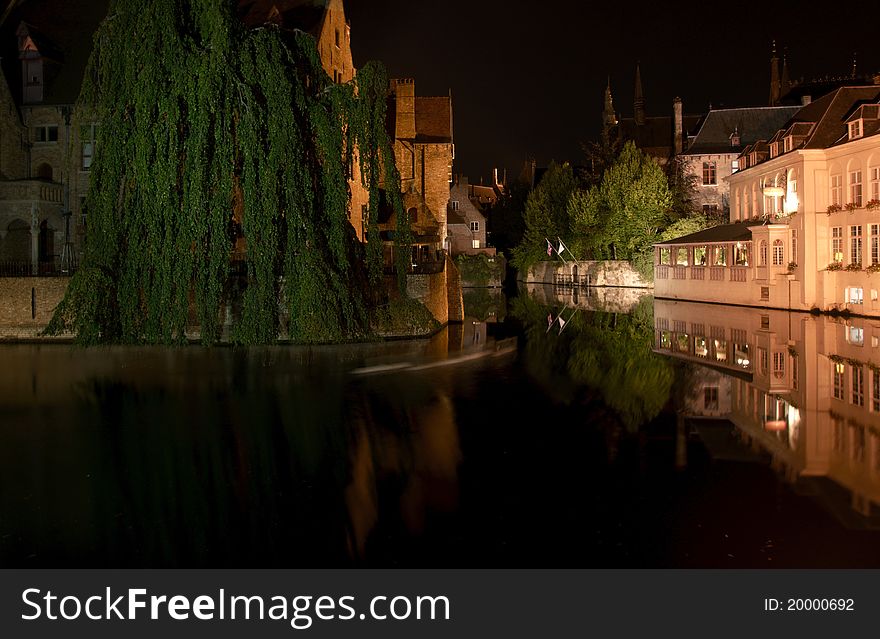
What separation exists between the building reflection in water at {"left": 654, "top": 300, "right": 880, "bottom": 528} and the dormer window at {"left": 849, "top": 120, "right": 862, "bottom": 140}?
753 cm

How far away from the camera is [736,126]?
61.8 meters

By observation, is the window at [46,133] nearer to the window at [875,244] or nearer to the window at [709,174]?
the window at [875,244]

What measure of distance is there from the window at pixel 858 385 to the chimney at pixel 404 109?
31395mm

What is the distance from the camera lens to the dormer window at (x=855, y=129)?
31.0 m

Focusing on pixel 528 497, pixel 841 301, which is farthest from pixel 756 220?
pixel 528 497

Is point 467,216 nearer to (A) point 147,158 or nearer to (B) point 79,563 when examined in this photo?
(A) point 147,158

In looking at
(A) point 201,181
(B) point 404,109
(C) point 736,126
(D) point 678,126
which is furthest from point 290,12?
(D) point 678,126

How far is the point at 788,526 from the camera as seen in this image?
23.9ft

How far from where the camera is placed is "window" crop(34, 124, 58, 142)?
33562 mm

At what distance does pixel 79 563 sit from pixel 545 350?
16.7 meters

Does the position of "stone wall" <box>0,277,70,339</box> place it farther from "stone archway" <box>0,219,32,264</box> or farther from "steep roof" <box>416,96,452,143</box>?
"steep roof" <box>416,96,452,143</box>

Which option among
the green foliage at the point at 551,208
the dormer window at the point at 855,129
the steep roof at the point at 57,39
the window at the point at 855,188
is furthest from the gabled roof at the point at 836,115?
the green foliage at the point at 551,208

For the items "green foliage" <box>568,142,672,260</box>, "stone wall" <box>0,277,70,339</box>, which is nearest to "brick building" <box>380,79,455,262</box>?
"green foliage" <box>568,142,672,260</box>

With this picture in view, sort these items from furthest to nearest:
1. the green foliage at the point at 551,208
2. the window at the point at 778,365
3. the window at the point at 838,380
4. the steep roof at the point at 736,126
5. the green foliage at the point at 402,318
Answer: the green foliage at the point at 551,208 < the steep roof at the point at 736,126 < the green foliage at the point at 402,318 < the window at the point at 778,365 < the window at the point at 838,380
